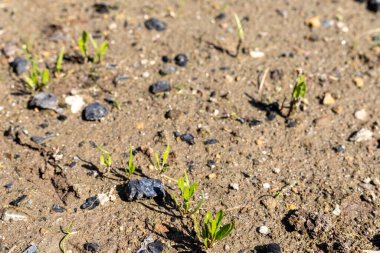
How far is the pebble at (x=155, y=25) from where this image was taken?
430cm

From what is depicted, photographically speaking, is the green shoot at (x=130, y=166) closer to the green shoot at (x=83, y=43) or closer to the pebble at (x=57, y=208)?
the pebble at (x=57, y=208)

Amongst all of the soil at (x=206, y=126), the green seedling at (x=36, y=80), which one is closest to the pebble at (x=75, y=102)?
the soil at (x=206, y=126)

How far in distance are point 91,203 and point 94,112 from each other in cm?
78

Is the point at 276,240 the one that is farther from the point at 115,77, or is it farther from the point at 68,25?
the point at 68,25

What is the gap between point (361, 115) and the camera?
3.65m

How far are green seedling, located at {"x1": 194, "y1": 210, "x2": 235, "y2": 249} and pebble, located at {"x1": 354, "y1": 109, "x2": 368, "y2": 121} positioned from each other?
1.51 metres

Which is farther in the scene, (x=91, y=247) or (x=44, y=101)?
(x=44, y=101)

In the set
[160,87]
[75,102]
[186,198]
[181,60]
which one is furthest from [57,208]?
[181,60]

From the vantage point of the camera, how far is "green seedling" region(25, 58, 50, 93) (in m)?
3.61

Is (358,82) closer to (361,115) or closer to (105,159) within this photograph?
(361,115)

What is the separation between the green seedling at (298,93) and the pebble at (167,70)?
38.7 inches

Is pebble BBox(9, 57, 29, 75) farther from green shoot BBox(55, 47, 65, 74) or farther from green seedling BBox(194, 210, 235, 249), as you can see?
green seedling BBox(194, 210, 235, 249)

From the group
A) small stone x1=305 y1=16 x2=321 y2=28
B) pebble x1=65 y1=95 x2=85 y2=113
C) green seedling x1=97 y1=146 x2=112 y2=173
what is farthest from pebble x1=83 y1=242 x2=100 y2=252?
small stone x1=305 y1=16 x2=321 y2=28

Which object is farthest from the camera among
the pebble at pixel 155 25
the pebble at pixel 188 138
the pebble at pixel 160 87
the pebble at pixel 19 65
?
the pebble at pixel 155 25
